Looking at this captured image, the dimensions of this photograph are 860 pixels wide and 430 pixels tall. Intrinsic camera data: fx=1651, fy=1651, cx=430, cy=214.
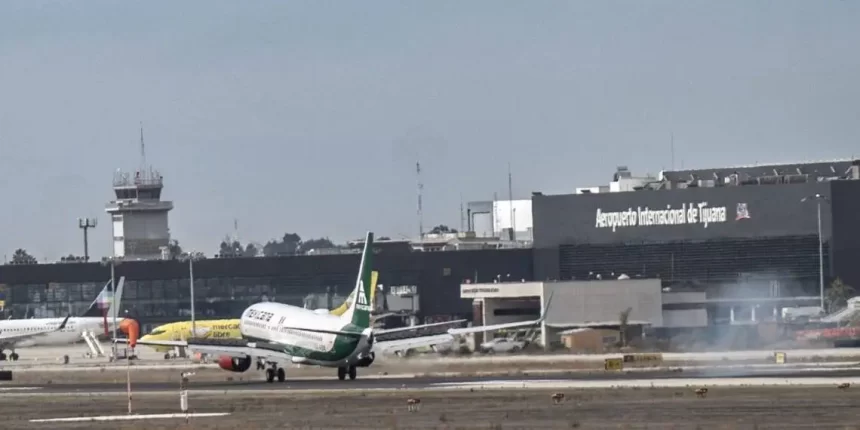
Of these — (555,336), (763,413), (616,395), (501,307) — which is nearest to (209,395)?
(616,395)

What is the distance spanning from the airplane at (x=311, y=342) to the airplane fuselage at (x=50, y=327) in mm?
66145

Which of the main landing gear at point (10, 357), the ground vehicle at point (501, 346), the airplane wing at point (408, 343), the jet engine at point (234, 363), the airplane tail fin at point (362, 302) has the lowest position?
the main landing gear at point (10, 357)

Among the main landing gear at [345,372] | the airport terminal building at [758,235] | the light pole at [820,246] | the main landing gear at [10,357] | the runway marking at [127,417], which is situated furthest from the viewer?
the airport terminal building at [758,235]

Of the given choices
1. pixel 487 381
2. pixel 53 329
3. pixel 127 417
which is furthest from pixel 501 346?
pixel 127 417

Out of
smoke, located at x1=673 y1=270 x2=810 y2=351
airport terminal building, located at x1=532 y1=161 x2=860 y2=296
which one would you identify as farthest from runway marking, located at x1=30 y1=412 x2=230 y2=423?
airport terminal building, located at x1=532 y1=161 x2=860 y2=296

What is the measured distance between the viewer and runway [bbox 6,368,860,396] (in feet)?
277

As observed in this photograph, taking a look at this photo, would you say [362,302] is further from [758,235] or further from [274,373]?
[758,235]

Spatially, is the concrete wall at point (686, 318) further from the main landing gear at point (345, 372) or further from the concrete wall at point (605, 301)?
the main landing gear at point (345, 372)

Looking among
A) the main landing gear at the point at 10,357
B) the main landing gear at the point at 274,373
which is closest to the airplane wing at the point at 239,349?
the main landing gear at the point at 274,373

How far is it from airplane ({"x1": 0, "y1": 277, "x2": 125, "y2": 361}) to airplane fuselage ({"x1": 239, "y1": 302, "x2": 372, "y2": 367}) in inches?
2396

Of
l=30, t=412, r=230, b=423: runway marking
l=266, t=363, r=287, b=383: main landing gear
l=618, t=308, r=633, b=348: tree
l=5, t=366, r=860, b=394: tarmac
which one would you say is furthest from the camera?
l=618, t=308, r=633, b=348: tree

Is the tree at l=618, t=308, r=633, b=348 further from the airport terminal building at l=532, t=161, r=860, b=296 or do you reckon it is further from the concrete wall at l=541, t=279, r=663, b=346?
the airport terminal building at l=532, t=161, r=860, b=296

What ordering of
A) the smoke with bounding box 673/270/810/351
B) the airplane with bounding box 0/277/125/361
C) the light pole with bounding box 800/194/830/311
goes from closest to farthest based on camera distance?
1. the smoke with bounding box 673/270/810/351
2. the airplane with bounding box 0/277/125/361
3. the light pole with bounding box 800/194/830/311

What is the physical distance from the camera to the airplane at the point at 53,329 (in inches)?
6442
